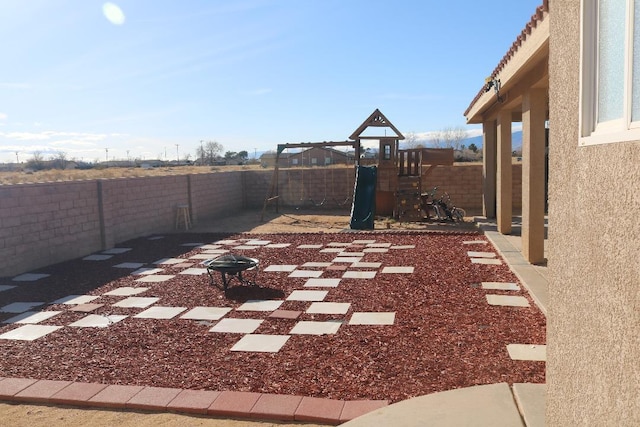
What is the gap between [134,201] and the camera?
11898 mm

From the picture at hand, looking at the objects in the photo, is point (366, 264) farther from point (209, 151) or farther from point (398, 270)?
point (209, 151)

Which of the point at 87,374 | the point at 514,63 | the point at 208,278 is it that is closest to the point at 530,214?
the point at 514,63

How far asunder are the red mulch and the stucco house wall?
157cm

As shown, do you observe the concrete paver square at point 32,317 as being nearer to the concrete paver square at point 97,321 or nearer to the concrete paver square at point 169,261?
the concrete paver square at point 97,321

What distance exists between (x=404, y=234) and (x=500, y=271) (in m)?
4.17

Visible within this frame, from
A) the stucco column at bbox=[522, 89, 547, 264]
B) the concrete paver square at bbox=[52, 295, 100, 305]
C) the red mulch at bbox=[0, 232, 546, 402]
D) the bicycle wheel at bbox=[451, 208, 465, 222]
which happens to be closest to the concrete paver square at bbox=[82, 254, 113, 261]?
the red mulch at bbox=[0, 232, 546, 402]

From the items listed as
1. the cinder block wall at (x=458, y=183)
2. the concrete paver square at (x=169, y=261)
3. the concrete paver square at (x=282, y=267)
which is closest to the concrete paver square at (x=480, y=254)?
the concrete paver square at (x=282, y=267)

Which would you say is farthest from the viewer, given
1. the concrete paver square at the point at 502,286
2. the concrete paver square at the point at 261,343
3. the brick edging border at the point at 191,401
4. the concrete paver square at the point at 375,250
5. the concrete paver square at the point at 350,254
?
the concrete paver square at the point at 375,250

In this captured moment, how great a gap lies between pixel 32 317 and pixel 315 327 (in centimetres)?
324

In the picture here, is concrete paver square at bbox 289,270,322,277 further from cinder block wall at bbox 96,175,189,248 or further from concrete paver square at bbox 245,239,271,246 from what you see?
cinder block wall at bbox 96,175,189,248

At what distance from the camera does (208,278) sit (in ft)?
25.2

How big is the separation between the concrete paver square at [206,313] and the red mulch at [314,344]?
0.13 metres

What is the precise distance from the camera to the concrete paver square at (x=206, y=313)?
5.80 m

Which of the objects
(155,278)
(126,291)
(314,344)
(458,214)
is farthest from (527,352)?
(458,214)
